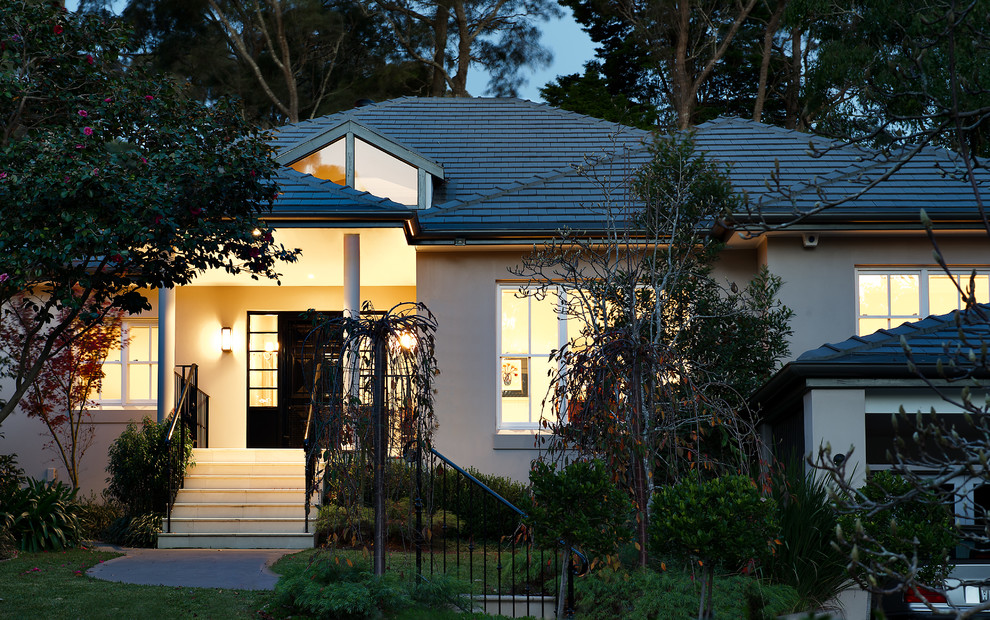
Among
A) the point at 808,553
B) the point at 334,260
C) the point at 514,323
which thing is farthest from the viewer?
the point at 334,260

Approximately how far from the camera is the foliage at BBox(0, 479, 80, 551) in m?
10.6

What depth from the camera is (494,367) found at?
40.9 feet

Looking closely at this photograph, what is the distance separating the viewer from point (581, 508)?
682cm

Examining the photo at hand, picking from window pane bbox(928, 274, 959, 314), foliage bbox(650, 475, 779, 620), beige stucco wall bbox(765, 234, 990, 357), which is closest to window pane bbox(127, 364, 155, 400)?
beige stucco wall bbox(765, 234, 990, 357)

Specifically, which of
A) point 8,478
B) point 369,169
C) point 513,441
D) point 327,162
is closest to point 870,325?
point 513,441

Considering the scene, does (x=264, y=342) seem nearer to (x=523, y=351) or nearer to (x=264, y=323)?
(x=264, y=323)

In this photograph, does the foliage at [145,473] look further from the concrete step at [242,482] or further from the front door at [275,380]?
the front door at [275,380]

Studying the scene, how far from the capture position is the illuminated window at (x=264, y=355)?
1516 cm

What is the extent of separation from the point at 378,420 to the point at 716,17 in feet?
61.7

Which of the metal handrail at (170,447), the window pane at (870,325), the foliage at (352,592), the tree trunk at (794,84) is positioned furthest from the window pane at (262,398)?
the tree trunk at (794,84)

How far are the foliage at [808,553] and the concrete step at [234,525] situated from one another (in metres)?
5.54

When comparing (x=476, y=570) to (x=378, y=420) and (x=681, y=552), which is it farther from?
(x=681, y=552)

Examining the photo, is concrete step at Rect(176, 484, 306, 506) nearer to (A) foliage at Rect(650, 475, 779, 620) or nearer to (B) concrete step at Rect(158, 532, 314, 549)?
(B) concrete step at Rect(158, 532, 314, 549)

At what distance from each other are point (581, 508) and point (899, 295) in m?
7.50
